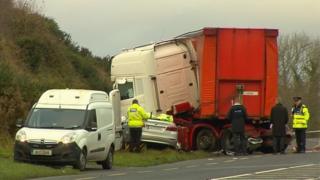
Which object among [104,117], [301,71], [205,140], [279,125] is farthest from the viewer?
[301,71]

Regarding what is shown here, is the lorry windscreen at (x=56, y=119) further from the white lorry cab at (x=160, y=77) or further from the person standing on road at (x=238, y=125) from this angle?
the white lorry cab at (x=160, y=77)

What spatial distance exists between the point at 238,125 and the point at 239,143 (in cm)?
66

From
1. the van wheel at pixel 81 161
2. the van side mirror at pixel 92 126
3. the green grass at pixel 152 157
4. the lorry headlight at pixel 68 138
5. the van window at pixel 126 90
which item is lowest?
the green grass at pixel 152 157

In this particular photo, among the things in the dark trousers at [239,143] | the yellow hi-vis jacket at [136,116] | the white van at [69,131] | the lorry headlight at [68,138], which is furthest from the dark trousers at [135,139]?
the lorry headlight at [68,138]

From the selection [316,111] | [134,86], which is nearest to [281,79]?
[316,111]

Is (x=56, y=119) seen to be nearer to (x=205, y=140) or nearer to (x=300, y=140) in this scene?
(x=205, y=140)

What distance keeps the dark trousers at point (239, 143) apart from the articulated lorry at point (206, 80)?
621 mm

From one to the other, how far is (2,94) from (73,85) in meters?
11.3

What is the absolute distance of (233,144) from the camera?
26125 millimetres

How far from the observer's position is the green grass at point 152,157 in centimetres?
2285

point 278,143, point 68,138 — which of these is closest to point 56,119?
point 68,138

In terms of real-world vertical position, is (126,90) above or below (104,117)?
above

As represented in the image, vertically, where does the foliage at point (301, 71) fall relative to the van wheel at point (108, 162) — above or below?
above

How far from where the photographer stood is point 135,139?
82.3 feet
